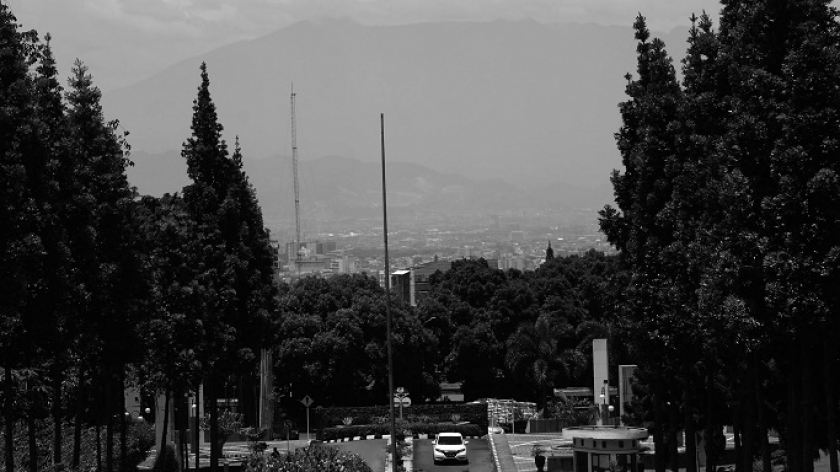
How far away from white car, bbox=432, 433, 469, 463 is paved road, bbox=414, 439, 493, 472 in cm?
28

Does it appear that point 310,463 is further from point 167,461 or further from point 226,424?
point 226,424

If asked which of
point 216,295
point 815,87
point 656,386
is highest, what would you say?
point 815,87

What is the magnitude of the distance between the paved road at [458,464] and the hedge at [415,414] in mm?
4769

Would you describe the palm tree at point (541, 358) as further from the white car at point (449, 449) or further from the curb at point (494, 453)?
the white car at point (449, 449)

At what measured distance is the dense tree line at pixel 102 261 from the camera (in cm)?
2652

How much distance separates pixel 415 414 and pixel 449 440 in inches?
677

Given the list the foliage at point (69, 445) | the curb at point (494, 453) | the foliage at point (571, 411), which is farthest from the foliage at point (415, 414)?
the foliage at point (69, 445)

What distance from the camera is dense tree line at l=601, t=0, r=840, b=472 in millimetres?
24016

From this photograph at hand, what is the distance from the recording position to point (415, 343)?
3078 inches

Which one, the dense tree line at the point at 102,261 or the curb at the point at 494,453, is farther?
the curb at the point at 494,453

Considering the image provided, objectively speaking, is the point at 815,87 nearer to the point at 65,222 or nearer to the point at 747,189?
the point at 747,189

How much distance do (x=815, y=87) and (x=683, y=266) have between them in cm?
765

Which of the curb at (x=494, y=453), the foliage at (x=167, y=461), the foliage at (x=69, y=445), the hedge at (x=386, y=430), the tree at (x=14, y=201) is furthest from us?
the hedge at (x=386, y=430)

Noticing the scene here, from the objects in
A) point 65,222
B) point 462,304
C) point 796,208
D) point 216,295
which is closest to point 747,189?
point 796,208
